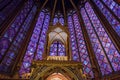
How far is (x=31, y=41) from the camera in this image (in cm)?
1230

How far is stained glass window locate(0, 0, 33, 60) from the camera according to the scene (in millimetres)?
10508

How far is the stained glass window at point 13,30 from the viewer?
1051 centimetres

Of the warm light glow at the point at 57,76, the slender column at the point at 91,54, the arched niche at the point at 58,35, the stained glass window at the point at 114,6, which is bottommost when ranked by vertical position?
the warm light glow at the point at 57,76

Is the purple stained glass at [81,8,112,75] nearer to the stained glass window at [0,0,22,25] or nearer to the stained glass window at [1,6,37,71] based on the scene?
the stained glass window at [1,6,37,71]

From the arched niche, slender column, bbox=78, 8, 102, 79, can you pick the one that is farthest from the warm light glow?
slender column, bbox=78, 8, 102, 79

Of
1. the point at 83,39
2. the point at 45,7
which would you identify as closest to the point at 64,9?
the point at 45,7

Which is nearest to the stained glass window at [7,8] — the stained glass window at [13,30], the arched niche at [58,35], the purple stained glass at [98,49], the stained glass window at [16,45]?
the stained glass window at [13,30]

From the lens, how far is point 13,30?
1148cm

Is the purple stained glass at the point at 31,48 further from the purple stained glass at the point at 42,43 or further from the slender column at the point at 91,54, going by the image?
the slender column at the point at 91,54

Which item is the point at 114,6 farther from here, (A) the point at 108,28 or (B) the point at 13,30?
(B) the point at 13,30

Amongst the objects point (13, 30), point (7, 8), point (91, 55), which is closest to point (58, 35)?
Answer: point (91, 55)

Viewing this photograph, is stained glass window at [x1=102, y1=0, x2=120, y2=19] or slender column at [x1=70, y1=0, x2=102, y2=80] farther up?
stained glass window at [x1=102, y1=0, x2=120, y2=19]

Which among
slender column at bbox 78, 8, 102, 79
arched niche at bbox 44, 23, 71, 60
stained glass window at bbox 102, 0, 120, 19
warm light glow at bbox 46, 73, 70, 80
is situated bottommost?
warm light glow at bbox 46, 73, 70, 80

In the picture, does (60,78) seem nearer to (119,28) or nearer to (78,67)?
(78,67)
